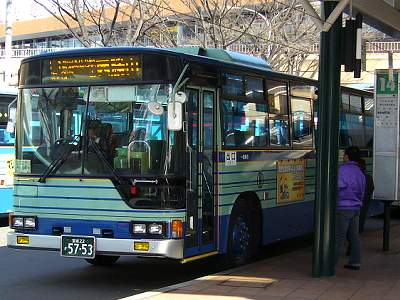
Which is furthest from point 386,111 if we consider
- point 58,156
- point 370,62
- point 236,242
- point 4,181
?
point 370,62

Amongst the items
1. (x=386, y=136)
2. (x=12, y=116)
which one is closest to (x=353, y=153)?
(x=386, y=136)

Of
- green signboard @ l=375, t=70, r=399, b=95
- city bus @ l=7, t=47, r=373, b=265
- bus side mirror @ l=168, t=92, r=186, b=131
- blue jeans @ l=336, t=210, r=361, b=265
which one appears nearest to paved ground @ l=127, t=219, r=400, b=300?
blue jeans @ l=336, t=210, r=361, b=265

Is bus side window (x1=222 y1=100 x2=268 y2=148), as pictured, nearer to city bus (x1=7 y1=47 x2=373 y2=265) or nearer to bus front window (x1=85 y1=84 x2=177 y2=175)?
city bus (x1=7 y1=47 x2=373 y2=265)

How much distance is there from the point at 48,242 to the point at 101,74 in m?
2.27

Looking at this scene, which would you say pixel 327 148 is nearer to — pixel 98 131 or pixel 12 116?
pixel 98 131

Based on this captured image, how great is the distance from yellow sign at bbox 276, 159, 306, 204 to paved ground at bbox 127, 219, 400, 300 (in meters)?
1.33

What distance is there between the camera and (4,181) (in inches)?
570

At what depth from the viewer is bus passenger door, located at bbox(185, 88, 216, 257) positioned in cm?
812

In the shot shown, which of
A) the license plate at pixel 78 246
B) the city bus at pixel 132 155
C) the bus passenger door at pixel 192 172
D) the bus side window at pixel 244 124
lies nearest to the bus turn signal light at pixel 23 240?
the city bus at pixel 132 155

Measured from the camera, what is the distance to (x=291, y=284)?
25.8ft

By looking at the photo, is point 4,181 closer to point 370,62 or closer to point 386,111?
point 386,111

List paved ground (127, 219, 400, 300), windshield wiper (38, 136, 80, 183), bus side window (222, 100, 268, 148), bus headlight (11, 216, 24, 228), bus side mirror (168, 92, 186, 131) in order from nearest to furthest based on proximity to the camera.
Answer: paved ground (127, 219, 400, 300), bus side mirror (168, 92, 186, 131), windshield wiper (38, 136, 80, 183), bus headlight (11, 216, 24, 228), bus side window (222, 100, 268, 148)

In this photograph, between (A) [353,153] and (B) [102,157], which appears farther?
(A) [353,153]

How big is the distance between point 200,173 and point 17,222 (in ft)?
8.30
